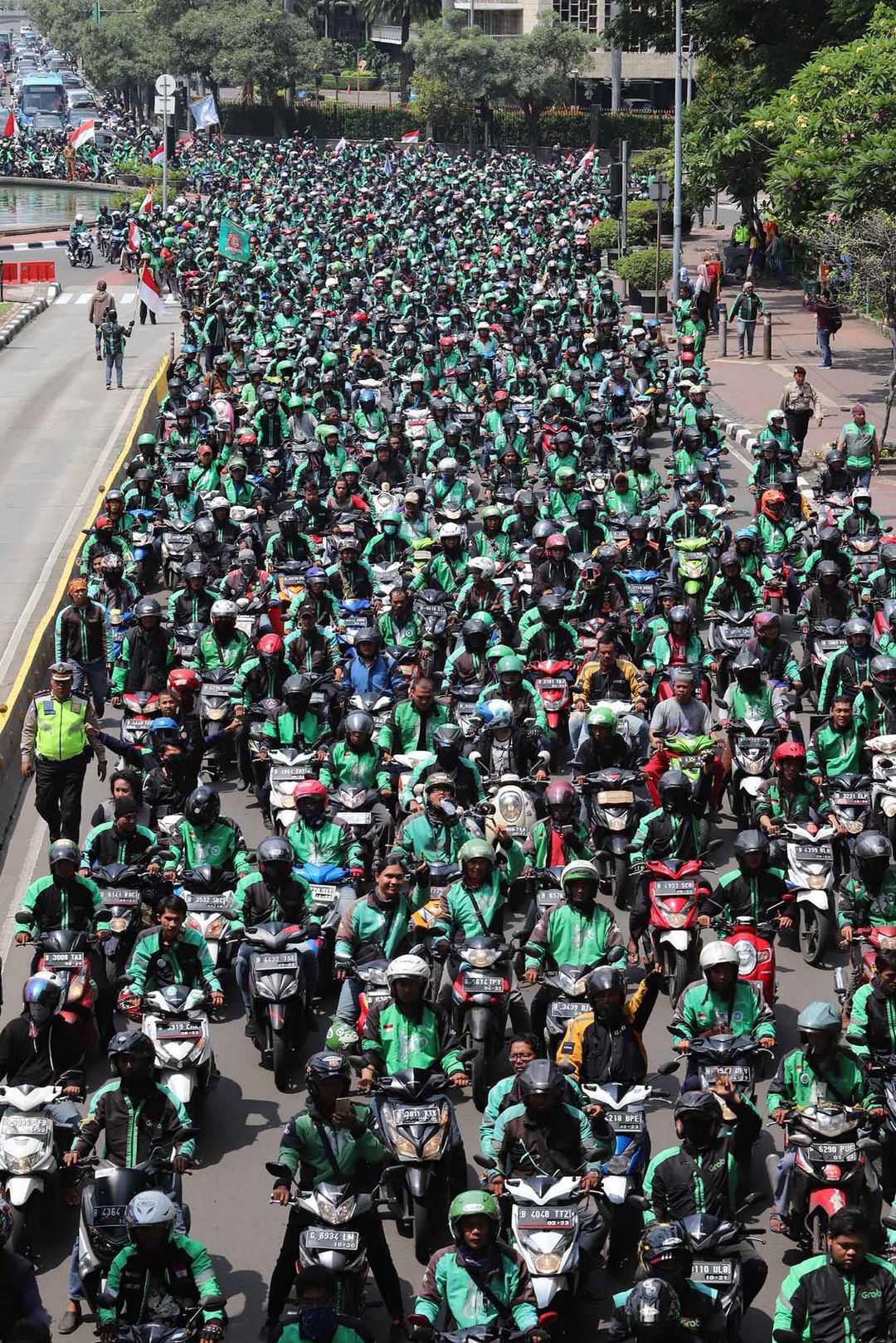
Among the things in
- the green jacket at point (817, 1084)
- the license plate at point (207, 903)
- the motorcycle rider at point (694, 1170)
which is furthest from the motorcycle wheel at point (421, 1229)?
the license plate at point (207, 903)

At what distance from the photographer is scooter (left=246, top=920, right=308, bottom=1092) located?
515 inches

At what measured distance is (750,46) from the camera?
170ft

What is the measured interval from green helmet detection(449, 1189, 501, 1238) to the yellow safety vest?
7.79 meters

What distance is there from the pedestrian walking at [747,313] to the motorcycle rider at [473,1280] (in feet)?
108

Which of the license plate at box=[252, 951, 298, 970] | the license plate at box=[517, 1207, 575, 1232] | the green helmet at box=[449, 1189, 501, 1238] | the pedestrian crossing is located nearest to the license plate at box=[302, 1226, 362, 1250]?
the green helmet at box=[449, 1189, 501, 1238]

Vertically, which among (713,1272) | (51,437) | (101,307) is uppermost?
(713,1272)

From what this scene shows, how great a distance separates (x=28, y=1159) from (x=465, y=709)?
7.08m

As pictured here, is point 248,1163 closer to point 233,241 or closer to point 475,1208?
point 475,1208

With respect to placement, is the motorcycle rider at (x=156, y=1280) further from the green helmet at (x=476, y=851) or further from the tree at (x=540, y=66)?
the tree at (x=540, y=66)

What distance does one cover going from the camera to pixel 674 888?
14133 mm

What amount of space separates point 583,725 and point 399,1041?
20.2 ft

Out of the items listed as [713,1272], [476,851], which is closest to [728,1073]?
[713,1272]

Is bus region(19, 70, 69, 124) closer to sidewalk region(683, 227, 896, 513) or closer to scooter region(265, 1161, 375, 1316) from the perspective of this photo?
sidewalk region(683, 227, 896, 513)

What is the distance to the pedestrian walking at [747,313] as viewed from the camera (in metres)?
41.1
